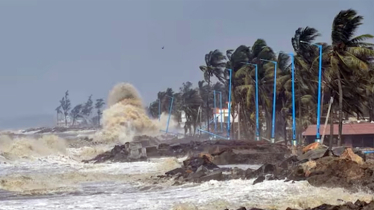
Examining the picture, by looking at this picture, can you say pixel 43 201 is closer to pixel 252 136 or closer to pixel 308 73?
pixel 308 73

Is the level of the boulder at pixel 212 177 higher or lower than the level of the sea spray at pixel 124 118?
lower

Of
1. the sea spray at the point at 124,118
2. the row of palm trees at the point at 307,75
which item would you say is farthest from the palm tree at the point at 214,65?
the sea spray at the point at 124,118

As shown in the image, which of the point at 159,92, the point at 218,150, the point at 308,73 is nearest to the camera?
the point at 218,150

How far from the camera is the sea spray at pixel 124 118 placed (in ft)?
286

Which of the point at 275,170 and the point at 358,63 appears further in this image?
the point at 358,63

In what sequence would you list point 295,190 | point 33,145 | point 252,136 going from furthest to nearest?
point 252,136 → point 33,145 → point 295,190

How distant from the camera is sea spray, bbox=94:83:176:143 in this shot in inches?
3435

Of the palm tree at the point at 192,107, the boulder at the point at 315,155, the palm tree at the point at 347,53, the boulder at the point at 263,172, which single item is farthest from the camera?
the palm tree at the point at 192,107

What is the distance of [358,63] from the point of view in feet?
106

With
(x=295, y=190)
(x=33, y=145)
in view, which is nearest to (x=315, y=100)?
(x=33, y=145)

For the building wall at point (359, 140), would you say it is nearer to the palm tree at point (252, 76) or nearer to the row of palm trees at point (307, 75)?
the row of palm trees at point (307, 75)

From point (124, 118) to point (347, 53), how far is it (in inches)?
2427

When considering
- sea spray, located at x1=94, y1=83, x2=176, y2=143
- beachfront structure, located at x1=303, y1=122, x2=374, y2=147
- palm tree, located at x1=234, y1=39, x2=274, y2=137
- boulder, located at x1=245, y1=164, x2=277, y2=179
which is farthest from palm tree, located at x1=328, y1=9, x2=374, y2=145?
sea spray, located at x1=94, y1=83, x2=176, y2=143

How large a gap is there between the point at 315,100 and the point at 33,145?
25241mm
